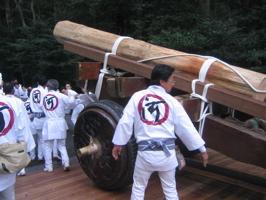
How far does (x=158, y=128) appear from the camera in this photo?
151 inches

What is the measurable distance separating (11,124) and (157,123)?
4.58ft

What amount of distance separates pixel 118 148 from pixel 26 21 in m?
27.1

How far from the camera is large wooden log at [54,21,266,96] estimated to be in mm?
4422

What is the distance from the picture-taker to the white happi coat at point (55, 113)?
6836 millimetres

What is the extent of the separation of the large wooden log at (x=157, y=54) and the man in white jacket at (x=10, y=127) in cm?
178

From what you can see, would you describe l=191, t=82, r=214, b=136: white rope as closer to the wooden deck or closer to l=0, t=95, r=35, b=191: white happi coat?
the wooden deck

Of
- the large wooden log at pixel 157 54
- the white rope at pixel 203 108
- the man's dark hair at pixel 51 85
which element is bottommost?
the man's dark hair at pixel 51 85

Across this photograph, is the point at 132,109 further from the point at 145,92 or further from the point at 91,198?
the point at 91,198

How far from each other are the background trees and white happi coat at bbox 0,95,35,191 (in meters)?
7.73

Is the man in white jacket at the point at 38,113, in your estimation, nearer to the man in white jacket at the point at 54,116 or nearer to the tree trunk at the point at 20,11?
the man in white jacket at the point at 54,116

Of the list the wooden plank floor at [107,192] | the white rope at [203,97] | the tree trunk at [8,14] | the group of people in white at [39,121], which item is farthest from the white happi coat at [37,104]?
the tree trunk at [8,14]

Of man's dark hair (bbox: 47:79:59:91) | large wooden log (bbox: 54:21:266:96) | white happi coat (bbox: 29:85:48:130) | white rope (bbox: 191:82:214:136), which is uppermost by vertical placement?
large wooden log (bbox: 54:21:266:96)

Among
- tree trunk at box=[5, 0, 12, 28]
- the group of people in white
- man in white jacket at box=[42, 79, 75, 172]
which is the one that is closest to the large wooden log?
man in white jacket at box=[42, 79, 75, 172]

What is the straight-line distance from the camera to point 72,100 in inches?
273
